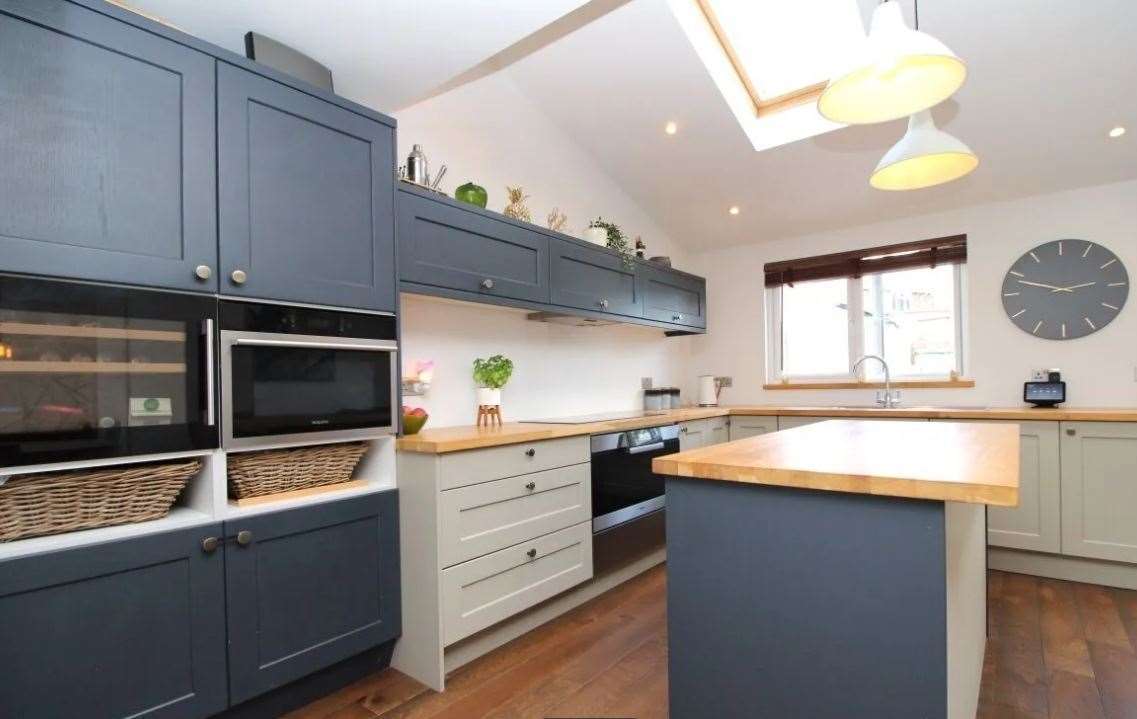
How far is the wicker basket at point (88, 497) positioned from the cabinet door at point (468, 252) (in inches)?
40.0

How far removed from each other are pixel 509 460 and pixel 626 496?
3.09ft

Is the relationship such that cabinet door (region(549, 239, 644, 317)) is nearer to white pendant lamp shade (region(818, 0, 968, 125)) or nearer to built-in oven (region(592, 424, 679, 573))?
built-in oven (region(592, 424, 679, 573))

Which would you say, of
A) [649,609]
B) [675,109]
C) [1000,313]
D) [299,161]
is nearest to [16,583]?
[299,161]

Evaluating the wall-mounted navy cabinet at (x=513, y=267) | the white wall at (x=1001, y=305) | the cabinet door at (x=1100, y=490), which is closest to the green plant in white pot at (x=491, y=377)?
the wall-mounted navy cabinet at (x=513, y=267)

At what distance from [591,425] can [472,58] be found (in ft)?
5.46

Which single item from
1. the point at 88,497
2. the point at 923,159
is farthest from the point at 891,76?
the point at 88,497

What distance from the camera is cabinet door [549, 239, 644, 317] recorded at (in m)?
2.90

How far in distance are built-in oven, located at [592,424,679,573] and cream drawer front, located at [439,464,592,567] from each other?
12 cm

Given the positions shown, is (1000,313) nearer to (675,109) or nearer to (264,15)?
(675,109)

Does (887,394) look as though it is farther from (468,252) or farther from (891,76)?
(468,252)

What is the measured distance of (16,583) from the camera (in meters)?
1.27

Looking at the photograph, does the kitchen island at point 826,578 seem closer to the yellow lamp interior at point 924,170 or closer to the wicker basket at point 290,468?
the yellow lamp interior at point 924,170

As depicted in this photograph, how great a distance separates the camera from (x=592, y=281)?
314 centimetres

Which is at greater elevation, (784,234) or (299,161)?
(784,234)
